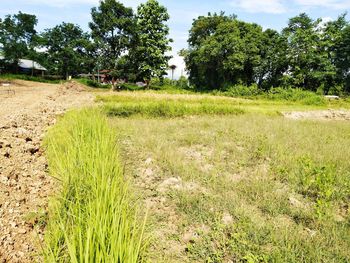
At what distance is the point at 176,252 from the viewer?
319cm

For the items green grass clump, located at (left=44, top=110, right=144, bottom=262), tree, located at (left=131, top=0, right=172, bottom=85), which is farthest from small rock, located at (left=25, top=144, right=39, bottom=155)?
tree, located at (left=131, top=0, right=172, bottom=85)

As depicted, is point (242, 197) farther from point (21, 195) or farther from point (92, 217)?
point (21, 195)

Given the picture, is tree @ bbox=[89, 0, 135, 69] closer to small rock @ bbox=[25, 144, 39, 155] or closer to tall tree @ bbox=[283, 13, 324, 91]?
tall tree @ bbox=[283, 13, 324, 91]

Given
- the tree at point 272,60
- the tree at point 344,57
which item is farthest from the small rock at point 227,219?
the tree at point 344,57

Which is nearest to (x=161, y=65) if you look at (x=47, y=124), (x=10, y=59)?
(x=10, y=59)

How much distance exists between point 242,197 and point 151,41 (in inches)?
1380

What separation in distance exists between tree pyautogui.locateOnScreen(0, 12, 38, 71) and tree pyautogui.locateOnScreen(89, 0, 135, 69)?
53.4 feet

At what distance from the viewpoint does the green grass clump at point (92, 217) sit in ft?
6.68

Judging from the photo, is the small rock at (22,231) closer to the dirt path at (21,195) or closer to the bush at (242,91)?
the dirt path at (21,195)

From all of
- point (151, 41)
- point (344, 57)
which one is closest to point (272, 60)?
point (344, 57)

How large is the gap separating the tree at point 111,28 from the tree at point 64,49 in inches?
462

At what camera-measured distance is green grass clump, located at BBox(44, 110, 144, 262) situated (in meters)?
2.04

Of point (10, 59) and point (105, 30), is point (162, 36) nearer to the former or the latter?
point (105, 30)

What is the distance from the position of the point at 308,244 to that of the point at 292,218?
0.72 metres
